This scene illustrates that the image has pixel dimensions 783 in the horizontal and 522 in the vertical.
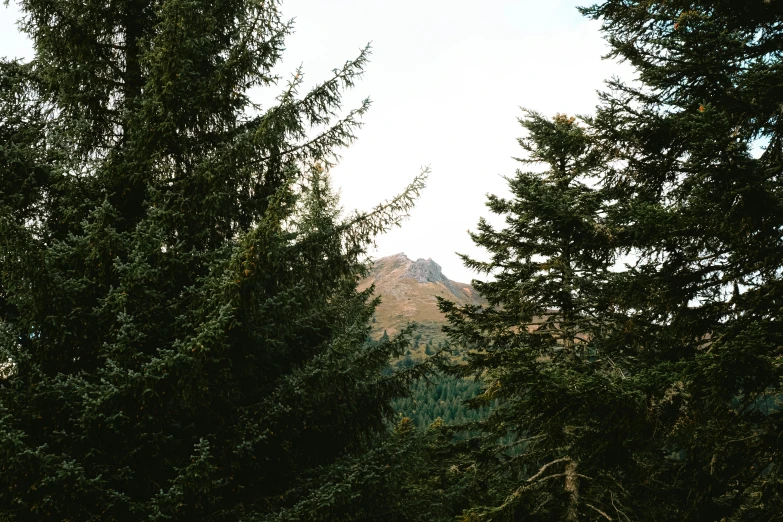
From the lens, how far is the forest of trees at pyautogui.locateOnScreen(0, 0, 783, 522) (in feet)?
12.4

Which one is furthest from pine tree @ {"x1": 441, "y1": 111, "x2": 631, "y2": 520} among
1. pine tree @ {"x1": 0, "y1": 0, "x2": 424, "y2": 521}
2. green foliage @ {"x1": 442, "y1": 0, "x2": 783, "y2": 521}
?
pine tree @ {"x1": 0, "y1": 0, "x2": 424, "y2": 521}

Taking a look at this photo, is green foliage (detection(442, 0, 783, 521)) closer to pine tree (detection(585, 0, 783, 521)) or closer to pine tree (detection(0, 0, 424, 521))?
pine tree (detection(585, 0, 783, 521))

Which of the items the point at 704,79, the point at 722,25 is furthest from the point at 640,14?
the point at 704,79

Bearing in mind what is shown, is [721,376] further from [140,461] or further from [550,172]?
[550,172]

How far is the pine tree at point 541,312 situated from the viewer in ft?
22.6

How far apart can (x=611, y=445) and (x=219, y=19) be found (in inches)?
287

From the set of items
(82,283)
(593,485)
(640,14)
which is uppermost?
(640,14)

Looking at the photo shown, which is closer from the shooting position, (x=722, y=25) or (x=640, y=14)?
(x=722, y=25)

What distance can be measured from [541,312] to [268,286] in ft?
22.4

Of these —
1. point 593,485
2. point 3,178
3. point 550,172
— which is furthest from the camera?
point 550,172

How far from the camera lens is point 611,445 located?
12.7 ft

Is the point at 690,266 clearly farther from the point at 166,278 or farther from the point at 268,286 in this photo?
the point at 166,278

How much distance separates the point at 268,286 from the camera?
572 cm

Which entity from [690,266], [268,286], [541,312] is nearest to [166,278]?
[268,286]
